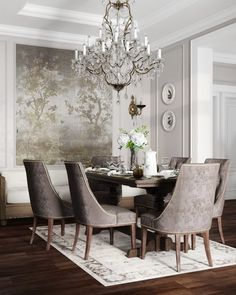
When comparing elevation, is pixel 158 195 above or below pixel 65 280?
above

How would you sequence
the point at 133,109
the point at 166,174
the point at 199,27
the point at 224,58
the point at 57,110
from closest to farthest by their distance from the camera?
the point at 166,174, the point at 199,27, the point at 57,110, the point at 133,109, the point at 224,58

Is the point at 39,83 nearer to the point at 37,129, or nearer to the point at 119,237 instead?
the point at 37,129

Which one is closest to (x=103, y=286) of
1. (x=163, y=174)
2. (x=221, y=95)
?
(x=163, y=174)

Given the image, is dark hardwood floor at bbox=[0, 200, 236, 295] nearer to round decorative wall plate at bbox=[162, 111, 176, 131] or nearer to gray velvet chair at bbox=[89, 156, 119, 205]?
gray velvet chair at bbox=[89, 156, 119, 205]

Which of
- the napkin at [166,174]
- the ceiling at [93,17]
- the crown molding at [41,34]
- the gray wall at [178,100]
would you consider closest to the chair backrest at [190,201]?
the napkin at [166,174]

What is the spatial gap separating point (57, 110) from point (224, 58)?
10.7 ft

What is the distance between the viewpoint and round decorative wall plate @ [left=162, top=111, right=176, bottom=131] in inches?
258

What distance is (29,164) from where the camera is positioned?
418 centimetres

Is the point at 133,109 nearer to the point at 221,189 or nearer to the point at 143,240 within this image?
the point at 221,189

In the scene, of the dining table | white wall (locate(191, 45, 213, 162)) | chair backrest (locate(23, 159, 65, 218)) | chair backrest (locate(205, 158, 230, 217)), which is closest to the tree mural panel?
white wall (locate(191, 45, 213, 162))

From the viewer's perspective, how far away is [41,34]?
642 cm

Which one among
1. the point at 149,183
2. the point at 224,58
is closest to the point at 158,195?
the point at 149,183

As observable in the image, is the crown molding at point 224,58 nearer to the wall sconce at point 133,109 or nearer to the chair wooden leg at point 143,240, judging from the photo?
the wall sconce at point 133,109

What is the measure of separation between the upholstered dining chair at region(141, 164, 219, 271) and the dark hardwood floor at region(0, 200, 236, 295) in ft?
0.97
